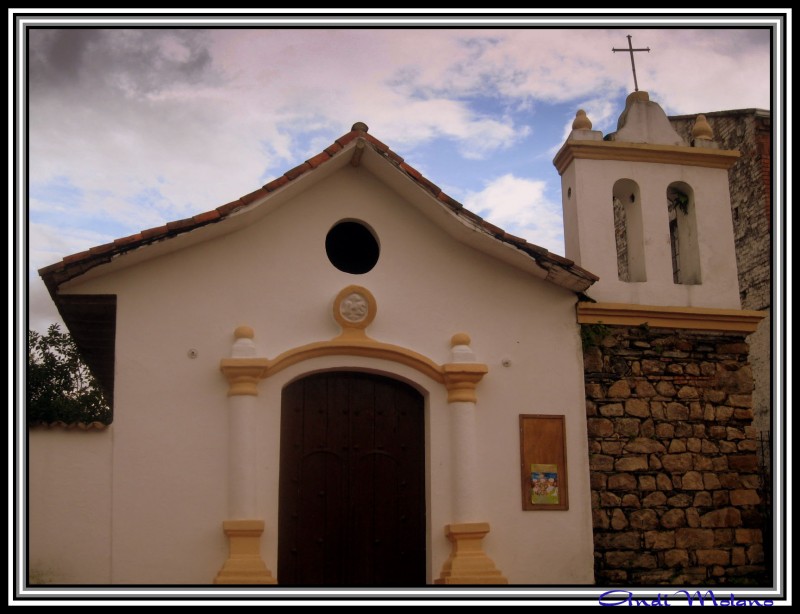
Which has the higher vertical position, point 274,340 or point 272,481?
point 274,340

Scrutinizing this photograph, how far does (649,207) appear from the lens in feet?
37.2

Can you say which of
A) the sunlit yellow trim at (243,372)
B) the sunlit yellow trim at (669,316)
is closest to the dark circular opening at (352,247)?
the sunlit yellow trim at (243,372)

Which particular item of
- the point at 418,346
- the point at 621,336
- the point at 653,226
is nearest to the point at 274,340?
the point at 418,346

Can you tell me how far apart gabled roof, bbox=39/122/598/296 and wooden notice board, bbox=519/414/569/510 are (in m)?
1.51

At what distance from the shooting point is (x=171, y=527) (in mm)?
9203

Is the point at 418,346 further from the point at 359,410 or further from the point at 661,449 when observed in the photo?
the point at 661,449

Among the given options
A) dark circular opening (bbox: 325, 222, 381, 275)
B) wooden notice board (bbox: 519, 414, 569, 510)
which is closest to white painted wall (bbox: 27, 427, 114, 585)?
dark circular opening (bbox: 325, 222, 381, 275)

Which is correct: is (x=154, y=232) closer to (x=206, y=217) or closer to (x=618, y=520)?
(x=206, y=217)

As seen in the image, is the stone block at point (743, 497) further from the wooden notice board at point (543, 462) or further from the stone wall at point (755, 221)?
the stone wall at point (755, 221)

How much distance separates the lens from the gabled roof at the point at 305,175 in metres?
9.33

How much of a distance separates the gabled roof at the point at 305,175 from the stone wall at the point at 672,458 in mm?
786

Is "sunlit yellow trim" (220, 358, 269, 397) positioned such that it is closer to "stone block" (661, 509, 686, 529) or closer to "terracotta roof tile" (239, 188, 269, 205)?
"terracotta roof tile" (239, 188, 269, 205)

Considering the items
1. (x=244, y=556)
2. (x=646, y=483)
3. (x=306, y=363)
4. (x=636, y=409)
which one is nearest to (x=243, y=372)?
(x=306, y=363)

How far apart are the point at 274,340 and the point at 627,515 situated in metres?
4.00
